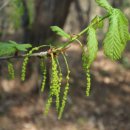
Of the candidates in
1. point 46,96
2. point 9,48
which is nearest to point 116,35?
point 9,48

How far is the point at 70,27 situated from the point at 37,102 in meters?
6.19

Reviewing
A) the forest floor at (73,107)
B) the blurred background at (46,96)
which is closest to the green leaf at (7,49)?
the blurred background at (46,96)

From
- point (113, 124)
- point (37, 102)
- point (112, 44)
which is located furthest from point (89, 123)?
point (112, 44)

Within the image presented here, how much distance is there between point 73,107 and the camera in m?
8.04

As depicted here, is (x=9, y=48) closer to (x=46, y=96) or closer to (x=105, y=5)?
(x=105, y=5)

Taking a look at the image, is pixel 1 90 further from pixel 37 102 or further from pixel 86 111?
pixel 86 111

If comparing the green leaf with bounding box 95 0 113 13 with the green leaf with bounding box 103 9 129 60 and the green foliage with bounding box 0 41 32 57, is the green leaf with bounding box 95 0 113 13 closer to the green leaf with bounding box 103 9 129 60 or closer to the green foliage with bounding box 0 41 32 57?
the green leaf with bounding box 103 9 129 60

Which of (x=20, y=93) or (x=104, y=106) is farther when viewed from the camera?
(x=104, y=106)

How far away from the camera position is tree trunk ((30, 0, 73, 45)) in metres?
6.73

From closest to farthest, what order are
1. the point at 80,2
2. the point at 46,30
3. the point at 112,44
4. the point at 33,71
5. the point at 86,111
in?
the point at 112,44, the point at 46,30, the point at 33,71, the point at 86,111, the point at 80,2

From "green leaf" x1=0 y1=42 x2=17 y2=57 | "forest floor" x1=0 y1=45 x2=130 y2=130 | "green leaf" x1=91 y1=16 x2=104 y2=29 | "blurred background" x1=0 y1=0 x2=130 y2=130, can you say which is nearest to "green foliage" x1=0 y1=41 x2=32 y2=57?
"green leaf" x1=0 y1=42 x2=17 y2=57

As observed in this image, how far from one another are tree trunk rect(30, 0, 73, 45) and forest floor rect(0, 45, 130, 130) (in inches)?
→ 35.0

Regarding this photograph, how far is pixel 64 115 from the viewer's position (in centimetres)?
769

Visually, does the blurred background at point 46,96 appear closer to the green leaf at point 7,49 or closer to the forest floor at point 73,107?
the forest floor at point 73,107
